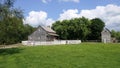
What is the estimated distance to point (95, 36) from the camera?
416 feet

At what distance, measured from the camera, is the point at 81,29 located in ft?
407

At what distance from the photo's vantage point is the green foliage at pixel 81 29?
12438 cm

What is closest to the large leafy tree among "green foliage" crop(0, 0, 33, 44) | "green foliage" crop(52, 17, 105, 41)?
"green foliage" crop(52, 17, 105, 41)

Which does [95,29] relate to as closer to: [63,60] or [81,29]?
[81,29]

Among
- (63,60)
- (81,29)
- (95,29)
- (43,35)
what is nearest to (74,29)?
(81,29)

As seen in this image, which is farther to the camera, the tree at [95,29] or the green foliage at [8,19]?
the tree at [95,29]

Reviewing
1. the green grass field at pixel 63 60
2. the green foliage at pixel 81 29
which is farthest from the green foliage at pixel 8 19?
the green foliage at pixel 81 29

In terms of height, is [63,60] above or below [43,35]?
below

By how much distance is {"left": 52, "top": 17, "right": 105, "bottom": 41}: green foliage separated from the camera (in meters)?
124

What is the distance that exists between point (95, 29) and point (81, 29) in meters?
7.98

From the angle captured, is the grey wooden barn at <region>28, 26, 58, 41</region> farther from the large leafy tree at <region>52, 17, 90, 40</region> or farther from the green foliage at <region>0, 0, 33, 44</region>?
the green foliage at <region>0, 0, 33, 44</region>

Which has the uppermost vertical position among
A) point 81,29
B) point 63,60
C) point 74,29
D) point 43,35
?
point 74,29

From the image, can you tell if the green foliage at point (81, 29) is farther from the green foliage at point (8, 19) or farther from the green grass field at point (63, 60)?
the green grass field at point (63, 60)

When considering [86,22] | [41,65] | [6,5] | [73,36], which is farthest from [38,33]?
[41,65]
